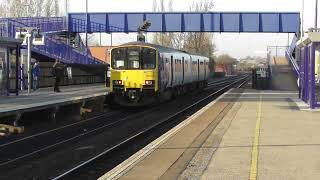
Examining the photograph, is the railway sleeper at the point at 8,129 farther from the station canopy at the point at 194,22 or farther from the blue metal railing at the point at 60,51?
the station canopy at the point at 194,22

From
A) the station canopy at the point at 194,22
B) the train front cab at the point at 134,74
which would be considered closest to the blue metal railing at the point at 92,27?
the station canopy at the point at 194,22

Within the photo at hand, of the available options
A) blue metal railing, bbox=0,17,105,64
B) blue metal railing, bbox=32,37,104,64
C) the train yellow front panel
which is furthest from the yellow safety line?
blue metal railing, bbox=32,37,104,64

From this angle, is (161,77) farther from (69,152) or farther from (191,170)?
(191,170)

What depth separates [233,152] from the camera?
1140 cm

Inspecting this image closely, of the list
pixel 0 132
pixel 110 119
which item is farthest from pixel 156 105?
pixel 0 132

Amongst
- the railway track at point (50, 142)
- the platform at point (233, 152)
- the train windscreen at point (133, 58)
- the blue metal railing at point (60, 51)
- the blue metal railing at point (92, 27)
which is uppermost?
the blue metal railing at point (92, 27)

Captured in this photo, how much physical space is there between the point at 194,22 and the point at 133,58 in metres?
31.5

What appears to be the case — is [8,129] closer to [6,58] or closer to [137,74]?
[6,58]

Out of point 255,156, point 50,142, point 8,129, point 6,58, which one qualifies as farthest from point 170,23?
point 255,156

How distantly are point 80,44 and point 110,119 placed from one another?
126 feet

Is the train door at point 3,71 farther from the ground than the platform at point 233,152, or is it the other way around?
the train door at point 3,71

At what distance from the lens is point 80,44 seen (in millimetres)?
59406

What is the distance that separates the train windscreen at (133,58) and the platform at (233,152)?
27.8ft

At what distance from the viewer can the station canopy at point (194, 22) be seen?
56.2 m
